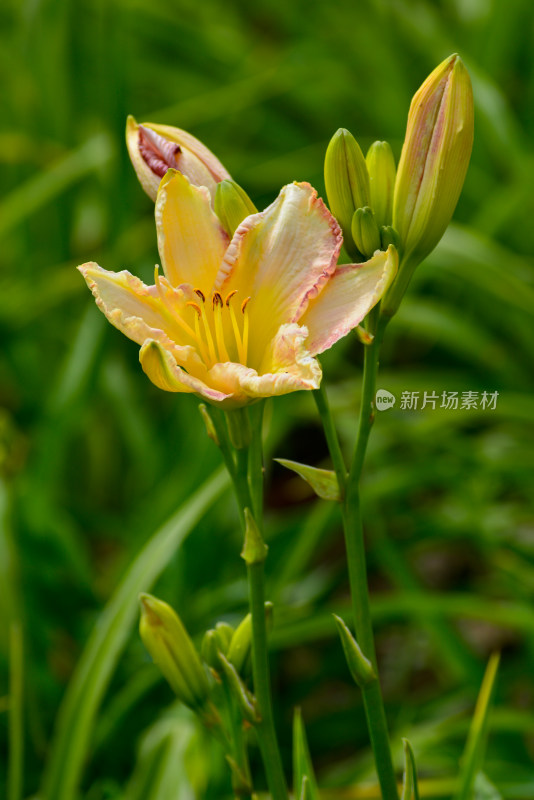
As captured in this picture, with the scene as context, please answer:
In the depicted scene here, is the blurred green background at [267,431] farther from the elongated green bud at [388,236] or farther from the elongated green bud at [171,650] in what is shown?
the elongated green bud at [388,236]

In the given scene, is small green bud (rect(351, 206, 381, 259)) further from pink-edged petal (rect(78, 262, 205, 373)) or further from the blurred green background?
the blurred green background

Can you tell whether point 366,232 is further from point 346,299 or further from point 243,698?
point 243,698

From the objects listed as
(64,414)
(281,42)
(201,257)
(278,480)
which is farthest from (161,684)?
(281,42)

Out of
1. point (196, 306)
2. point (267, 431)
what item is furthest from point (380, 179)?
point (267, 431)

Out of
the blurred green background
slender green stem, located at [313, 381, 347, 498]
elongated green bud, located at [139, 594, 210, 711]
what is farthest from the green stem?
the blurred green background

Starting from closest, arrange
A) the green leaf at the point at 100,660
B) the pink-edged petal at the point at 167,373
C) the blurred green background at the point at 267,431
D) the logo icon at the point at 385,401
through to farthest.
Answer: the pink-edged petal at the point at 167,373 → the logo icon at the point at 385,401 → the green leaf at the point at 100,660 → the blurred green background at the point at 267,431

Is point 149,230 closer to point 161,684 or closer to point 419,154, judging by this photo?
point 161,684

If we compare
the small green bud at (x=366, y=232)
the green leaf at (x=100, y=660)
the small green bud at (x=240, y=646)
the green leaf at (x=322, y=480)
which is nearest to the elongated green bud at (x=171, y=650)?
the small green bud at (x=240, y=646)
